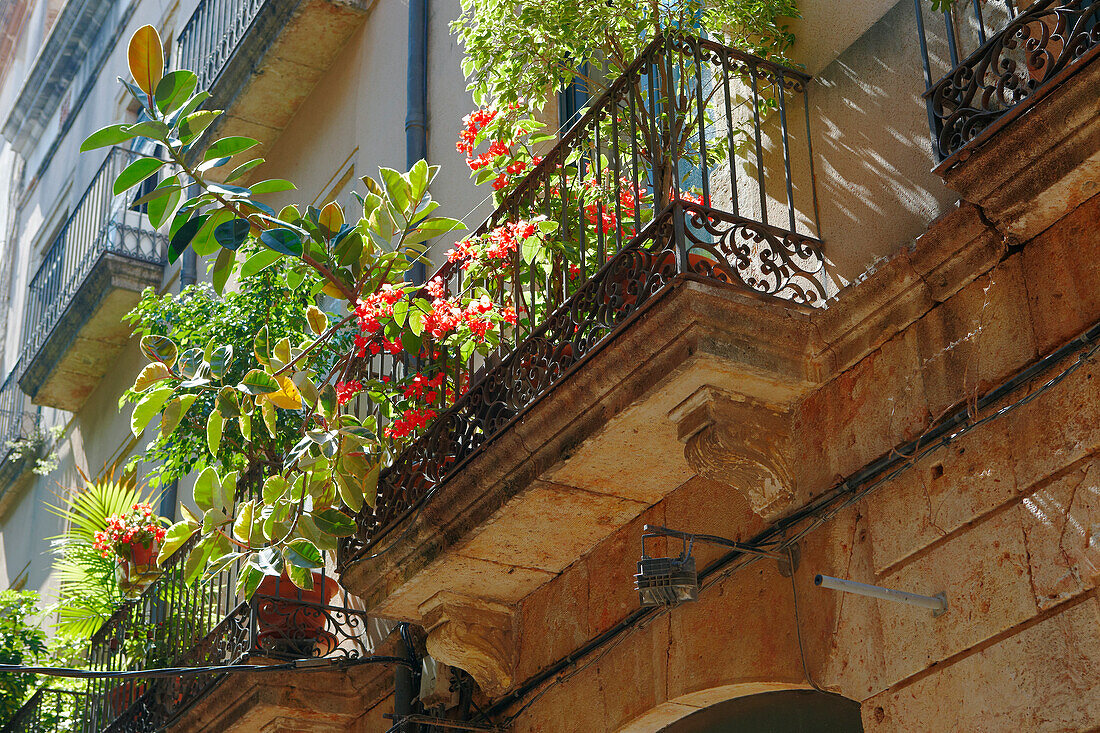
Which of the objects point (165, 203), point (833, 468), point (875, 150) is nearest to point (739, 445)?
point (833, 468)

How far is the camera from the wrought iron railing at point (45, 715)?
9930 millimetres

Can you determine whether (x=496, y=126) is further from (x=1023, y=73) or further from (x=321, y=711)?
(x=321, y=711)

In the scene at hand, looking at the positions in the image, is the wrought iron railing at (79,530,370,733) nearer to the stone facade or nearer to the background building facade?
the background building facade

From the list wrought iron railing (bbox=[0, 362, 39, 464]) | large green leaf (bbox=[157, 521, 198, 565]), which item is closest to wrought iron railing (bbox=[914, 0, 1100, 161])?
large green leaf (bbox=[157, 521, 198, 565])

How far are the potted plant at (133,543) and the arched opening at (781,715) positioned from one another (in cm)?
459

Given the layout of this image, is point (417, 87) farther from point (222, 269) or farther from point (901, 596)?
point (901, 596)

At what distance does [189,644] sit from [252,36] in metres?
5.00

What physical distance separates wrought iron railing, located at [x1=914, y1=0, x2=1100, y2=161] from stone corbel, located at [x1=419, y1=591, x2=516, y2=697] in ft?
9.89

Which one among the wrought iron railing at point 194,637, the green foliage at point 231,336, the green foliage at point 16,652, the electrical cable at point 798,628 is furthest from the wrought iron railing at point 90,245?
the electrical cable at point 798,628

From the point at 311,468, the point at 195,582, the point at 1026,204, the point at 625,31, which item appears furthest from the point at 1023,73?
the point at 195,582

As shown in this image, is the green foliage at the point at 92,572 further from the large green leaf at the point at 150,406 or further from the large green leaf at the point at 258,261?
the large green leaf at the point at 258,261

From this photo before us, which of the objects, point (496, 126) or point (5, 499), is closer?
point (496, 126)

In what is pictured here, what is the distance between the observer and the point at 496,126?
6.58 metres

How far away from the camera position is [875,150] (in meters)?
5.19
